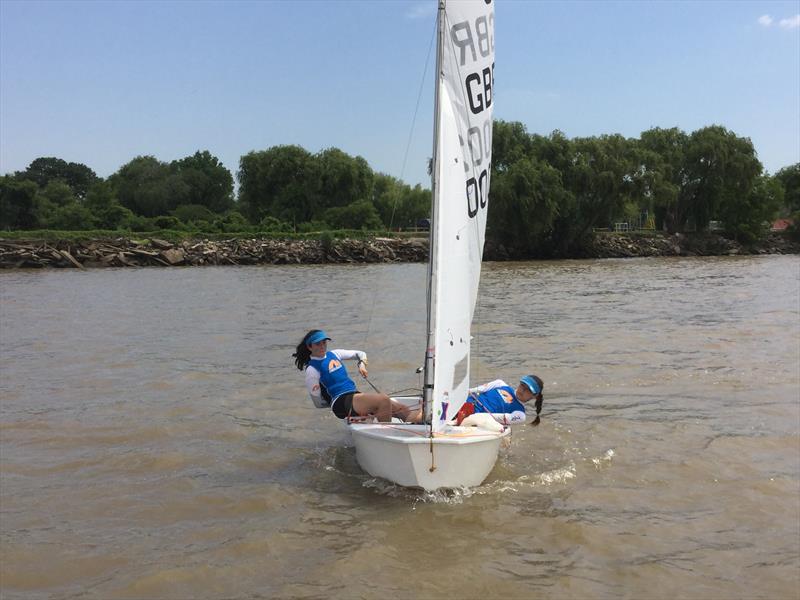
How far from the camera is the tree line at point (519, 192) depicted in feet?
162

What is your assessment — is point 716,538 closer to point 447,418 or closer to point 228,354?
point 447,418

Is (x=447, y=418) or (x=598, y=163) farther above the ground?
(x=598, y=163)

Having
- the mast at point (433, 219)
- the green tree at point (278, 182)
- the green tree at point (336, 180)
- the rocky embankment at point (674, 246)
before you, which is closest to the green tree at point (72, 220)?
the green tree at point (278, 182)

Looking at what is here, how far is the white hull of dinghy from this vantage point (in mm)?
5883

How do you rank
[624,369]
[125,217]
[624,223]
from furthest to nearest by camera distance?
[624,223] → [125,217] → [624,369]

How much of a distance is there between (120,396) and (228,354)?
3.38 meters

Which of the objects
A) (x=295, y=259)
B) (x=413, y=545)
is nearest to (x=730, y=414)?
(x=413, y=545)

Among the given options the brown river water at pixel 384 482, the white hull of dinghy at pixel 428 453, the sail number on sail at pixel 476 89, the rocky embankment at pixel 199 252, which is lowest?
the brown river water at pixel 384 482

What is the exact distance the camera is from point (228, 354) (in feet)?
44.8

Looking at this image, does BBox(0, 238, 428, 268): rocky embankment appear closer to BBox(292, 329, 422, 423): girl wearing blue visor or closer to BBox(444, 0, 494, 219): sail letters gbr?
Result: BBox(292, 329, 422, 423): girl wearing blue visor

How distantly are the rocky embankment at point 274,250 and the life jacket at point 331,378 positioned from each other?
36529 mm

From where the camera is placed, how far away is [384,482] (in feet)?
21.2

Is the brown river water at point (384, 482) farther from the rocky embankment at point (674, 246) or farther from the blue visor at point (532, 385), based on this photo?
the rocky embankment at point (674, 246)

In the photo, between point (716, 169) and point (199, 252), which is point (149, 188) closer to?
point (199, 252)
